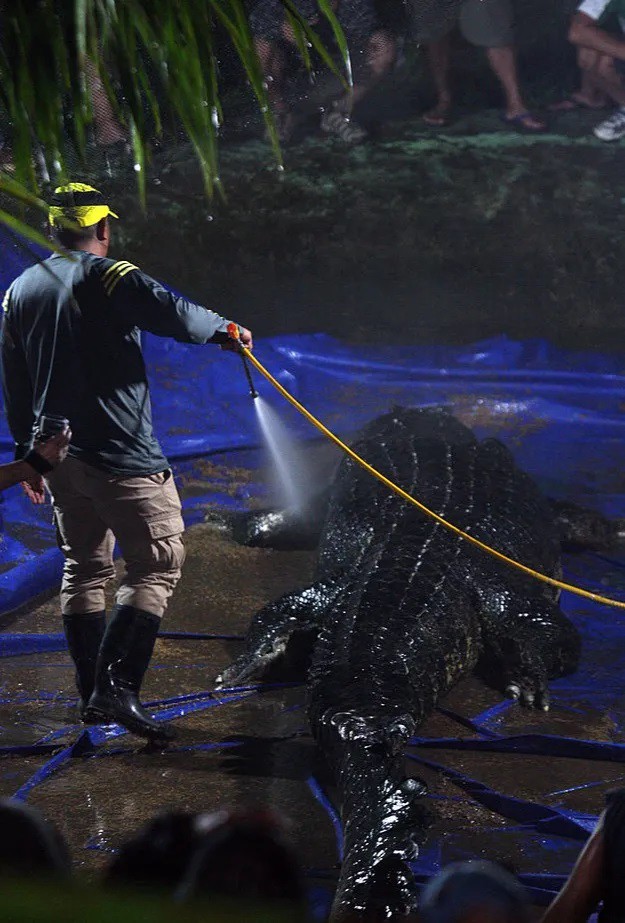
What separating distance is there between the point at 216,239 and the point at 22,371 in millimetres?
5054

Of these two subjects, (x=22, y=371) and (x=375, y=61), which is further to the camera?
(x=375, y=61)

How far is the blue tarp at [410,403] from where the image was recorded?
15.6 ft

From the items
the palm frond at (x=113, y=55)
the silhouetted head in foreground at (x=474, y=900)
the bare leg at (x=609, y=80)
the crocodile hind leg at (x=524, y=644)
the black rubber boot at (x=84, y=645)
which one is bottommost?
the crocodile hind leg at (x=524, y=644)

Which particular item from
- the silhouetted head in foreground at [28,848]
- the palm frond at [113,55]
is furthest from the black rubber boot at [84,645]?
the silhouetted head in foreground at [28,848]

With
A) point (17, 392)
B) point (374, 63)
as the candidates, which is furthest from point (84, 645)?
point (374, 63)

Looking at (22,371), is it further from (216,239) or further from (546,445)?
(216,239)

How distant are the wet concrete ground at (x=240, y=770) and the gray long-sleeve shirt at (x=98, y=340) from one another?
2.97ft

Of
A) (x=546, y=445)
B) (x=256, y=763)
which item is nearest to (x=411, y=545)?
(x=256, y=763)

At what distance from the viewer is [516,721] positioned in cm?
349

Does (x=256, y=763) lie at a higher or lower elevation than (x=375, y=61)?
lower

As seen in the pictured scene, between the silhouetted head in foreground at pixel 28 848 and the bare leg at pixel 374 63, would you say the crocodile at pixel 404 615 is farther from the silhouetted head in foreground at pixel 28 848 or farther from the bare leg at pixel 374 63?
the bare leg at pixel 374 63

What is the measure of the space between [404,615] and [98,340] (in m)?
1.46

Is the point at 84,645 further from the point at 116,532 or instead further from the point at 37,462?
the point at 37,462

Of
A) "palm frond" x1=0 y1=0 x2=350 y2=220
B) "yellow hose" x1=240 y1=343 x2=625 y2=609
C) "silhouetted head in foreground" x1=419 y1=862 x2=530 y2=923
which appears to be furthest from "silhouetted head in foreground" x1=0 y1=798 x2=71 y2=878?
"yellow hose" x1=240 y1=343 x2=625 y2=609
